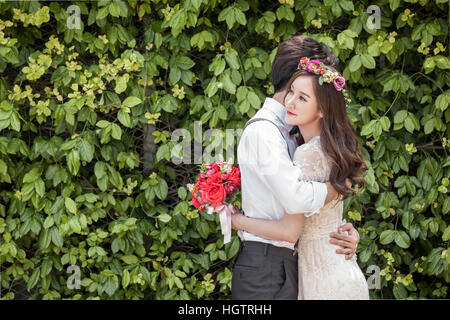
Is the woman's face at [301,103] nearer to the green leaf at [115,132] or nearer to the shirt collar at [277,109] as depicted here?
the shirt collar at [277,109]

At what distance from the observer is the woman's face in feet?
5.16

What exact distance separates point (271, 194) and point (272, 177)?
0.13m

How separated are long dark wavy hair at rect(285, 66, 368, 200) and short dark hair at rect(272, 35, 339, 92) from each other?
40 mm

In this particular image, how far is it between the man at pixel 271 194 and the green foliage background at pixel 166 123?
85 centimetres

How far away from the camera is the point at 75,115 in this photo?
8.86ft

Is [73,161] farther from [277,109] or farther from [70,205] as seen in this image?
[277,109]

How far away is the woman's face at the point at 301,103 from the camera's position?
1.57 meters

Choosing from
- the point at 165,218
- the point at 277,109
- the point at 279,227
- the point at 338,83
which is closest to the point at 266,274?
the point at 279,227

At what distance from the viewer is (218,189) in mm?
Result: 1631

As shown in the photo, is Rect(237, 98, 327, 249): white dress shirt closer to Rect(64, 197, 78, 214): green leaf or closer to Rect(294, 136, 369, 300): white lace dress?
Rect(294, 136, 369, 300): white lace dress

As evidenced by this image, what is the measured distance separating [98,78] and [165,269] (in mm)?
975

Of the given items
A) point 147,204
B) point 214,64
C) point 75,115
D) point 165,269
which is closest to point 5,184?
point 75,115

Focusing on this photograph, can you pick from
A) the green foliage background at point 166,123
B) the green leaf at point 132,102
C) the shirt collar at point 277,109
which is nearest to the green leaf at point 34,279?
the green foliage background at point 166,123

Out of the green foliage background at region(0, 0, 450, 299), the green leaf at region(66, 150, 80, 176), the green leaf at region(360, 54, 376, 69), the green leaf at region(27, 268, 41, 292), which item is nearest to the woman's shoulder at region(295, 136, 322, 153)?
the green foliage background at region(0, 0, 450, 299)
